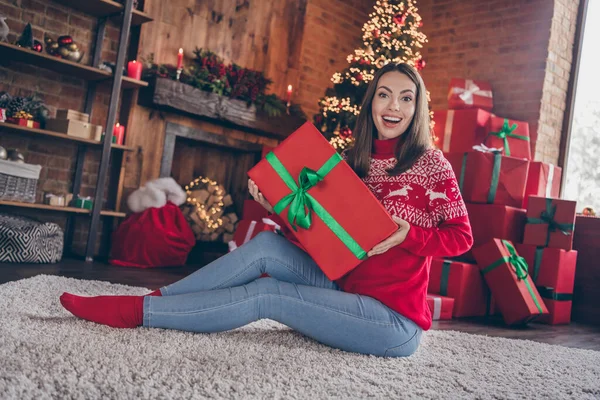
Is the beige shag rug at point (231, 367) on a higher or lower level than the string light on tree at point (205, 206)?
lower

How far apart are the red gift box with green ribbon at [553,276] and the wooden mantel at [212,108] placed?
2.16 meters

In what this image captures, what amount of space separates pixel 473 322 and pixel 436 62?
3062 millimetres

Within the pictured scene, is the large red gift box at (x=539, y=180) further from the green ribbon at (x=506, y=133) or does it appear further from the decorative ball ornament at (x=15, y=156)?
the decorative ball ornament at (x=15, y=156)

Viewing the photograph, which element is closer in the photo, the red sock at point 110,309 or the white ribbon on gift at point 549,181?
the red sock at point 110,309

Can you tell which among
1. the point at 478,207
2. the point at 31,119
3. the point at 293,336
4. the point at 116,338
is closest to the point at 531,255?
the point at 478,207

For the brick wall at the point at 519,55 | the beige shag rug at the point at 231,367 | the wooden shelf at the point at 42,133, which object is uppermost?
the brick wall at the point at 519,55

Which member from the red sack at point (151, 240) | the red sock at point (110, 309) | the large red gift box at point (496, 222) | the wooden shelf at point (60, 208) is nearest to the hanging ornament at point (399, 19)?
the large red gift box at point (496, 222)

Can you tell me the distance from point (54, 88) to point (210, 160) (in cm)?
138

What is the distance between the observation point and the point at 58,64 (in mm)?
3533

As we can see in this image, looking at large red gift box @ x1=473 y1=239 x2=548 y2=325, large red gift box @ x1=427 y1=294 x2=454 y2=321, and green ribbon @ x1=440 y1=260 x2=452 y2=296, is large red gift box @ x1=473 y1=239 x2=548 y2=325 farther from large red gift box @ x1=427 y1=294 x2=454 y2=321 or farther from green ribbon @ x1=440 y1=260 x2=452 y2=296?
large red gift box @ x1=427 y1=294 x2=454 y2=321

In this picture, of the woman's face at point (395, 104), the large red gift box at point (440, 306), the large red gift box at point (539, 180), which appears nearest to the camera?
the woman's face at point (395, 104)

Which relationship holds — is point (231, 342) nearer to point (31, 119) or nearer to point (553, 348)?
point (553, 348)

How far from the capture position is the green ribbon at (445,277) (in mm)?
3305

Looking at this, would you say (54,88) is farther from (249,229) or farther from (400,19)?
(400,19)
